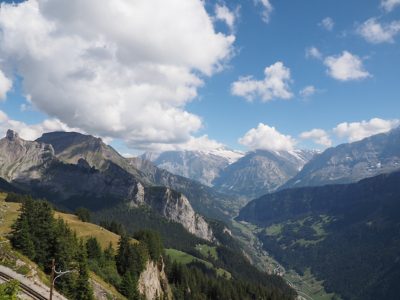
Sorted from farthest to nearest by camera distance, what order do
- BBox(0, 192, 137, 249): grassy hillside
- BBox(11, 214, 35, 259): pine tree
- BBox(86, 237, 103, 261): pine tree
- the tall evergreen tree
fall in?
→ 1. BBox(0, 192, 137, 249): grassy hillside
2. BBox(86, 237, 103, 261): pine tree
3. BBox(11, 214, 35, 259): pine tree
4. the tall evergreen tree

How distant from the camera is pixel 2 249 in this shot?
7481 cm

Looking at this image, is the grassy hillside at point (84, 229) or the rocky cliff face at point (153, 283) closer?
the grassy hillside at point (84, 229)

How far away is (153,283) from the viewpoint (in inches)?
5162

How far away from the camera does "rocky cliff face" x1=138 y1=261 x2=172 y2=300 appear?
12061cm

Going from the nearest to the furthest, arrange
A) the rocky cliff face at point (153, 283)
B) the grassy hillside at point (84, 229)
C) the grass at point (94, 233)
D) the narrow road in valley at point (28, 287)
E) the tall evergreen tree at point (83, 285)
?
A: the narrow road in valley at point (28, 287), the tall evergreen tree at point (83, 285), the grassy hillside at point (84, 229), the rocky cliff face at point (153, 283), the grass at point (94, 233)

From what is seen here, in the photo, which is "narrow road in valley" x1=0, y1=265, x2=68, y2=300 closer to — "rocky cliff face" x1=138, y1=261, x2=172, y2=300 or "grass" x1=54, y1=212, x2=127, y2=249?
"rocky cliff face" x1=138, y1=261, x2=172, y2=300

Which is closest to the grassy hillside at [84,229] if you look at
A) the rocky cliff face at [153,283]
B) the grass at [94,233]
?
the grass at [94,233]

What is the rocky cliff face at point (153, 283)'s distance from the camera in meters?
121

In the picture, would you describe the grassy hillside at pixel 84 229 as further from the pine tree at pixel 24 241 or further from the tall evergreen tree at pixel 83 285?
the tall evergreen tree at pixel 83 285

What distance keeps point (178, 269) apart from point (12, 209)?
81063 mm

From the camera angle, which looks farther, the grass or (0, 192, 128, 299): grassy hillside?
the grass

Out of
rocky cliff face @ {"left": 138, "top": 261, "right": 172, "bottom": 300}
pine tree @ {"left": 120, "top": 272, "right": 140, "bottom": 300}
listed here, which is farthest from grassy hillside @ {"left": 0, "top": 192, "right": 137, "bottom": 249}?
pine tree @ {"left": 120, "top": 272, "right": 140, "bottom": 300}

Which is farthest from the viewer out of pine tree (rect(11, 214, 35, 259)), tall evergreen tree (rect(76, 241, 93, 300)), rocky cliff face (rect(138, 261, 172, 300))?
rocky cliff face (rect(138, 261, 172, 300))

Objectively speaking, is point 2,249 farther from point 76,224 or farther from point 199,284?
point 199,284
